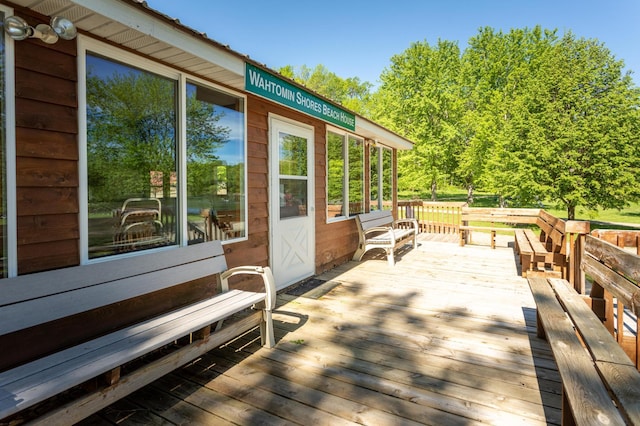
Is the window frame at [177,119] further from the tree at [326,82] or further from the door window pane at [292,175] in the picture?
the tree at [326,82]

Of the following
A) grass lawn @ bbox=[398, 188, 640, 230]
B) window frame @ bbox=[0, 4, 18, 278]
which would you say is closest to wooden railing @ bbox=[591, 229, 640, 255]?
window frame @ bbox=[0, 4, 18, 278]

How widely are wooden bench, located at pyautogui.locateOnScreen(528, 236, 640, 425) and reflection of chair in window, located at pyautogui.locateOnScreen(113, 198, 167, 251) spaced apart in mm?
2858

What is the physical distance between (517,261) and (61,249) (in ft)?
22.7

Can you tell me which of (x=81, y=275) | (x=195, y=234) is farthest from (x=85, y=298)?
(x=195, y=234)

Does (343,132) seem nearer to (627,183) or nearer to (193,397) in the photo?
(193,397)

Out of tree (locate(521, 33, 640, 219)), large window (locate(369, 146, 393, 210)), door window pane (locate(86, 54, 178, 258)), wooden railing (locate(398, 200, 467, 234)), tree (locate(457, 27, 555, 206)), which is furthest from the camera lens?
tree (locate(457, 27, 555, 206))

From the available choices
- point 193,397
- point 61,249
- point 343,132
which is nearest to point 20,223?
point 61,249

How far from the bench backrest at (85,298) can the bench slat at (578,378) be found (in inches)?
97.8

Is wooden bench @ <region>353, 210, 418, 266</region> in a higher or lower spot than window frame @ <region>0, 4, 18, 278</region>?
lower

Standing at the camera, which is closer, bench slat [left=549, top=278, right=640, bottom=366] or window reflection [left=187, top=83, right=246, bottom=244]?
bench slat [left=549, top=278, right=640, bottom=366]

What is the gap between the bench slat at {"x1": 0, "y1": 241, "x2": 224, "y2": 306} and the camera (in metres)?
1.85

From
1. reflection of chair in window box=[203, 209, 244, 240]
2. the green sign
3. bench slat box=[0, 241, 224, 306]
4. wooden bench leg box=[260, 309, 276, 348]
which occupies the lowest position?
wooden bench leg box=[260, 309, 276, 348]

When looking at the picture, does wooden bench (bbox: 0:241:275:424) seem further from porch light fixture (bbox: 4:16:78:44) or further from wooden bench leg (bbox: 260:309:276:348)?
porch light fixture (bbox: 4:16:78:44)

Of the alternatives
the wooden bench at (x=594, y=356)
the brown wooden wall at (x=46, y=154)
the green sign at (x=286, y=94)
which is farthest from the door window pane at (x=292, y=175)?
the wooden bench at (x=594, y=356)
